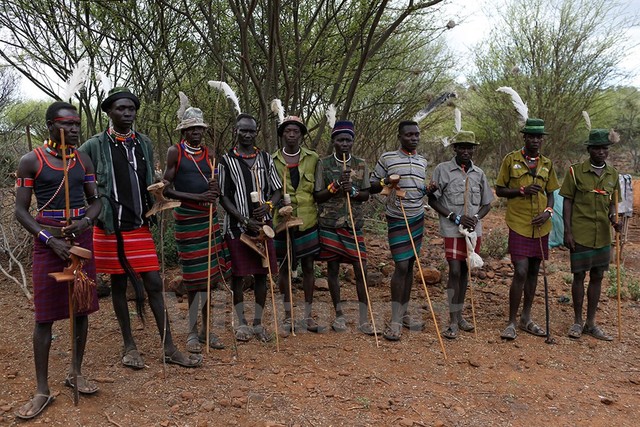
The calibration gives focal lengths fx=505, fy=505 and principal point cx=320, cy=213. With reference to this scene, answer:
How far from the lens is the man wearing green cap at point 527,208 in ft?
15.2

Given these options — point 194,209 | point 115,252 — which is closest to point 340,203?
point 194,209

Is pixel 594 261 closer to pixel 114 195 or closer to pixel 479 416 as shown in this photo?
pixel 479 416

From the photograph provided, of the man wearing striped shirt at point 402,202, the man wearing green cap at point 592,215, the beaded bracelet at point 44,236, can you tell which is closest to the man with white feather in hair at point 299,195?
the man wearing striped shirt at point 402,202

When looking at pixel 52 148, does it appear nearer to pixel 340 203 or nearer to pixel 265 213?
pixel 265 213

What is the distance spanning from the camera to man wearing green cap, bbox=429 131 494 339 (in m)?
4.63

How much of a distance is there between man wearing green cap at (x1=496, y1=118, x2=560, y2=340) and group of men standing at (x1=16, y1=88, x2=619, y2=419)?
0.01 m

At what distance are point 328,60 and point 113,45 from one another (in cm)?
289

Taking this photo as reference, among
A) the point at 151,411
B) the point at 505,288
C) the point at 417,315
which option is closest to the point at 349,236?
the point at 417,315

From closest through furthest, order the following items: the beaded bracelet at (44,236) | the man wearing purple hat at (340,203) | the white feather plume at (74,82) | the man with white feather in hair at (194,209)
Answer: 1. the beaded bracelet at (44,236)
2. the white feather plume at (74,82)
3. the man with white feather in hair at (194,209)
4. the man wearing purple hat at (340,203)

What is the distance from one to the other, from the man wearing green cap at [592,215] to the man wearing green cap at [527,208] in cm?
24

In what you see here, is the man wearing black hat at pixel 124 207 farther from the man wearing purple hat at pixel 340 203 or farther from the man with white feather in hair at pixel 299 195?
the man wearing purple hat at pixel 340 203

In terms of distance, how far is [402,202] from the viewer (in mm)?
4566

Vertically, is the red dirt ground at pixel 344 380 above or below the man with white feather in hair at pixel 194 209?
below

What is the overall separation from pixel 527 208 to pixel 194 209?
9.89 ft
